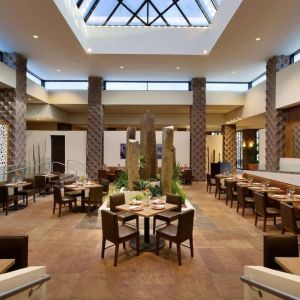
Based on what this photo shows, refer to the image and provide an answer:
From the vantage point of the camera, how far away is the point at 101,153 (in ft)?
45.0

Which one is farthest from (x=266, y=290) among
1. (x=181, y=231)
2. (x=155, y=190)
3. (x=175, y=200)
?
(x=155, y=190)

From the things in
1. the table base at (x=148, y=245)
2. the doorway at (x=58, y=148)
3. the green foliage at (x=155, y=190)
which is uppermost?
the doorway at (x=58, y=148)

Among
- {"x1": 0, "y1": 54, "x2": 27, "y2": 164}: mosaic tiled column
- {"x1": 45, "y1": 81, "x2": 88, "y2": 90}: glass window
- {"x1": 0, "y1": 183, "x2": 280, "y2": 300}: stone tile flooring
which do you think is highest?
{"x1": 45, "y1": 81, "x2": 88, "y2": 90}: glass window

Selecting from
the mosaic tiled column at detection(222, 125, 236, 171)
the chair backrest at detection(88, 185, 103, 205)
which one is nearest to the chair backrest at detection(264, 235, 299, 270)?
the chair backrest at detection(88, 185, 103, 205)

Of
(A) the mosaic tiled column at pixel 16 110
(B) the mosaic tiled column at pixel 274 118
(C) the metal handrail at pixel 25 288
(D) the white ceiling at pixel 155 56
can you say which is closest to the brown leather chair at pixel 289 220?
(C) the metal handrail at pixel 25 288

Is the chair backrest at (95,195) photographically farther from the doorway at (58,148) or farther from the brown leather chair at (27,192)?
the doorway at (58,148)

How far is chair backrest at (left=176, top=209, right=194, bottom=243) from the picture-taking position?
3.99m

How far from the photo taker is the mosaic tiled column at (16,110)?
10.1 m

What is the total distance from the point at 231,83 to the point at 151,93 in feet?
15.5

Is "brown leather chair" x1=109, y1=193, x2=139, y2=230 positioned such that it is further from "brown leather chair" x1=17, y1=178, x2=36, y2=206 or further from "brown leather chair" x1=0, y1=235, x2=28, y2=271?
"brown leather chair" x1=17, y1=178, x2=36, y2=206

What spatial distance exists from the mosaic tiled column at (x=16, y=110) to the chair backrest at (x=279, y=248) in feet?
32.9

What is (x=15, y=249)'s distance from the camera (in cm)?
285

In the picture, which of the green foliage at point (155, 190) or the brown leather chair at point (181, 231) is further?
the green foliage at point (155, 190)

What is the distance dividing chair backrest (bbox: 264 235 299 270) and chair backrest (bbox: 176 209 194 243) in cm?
137
